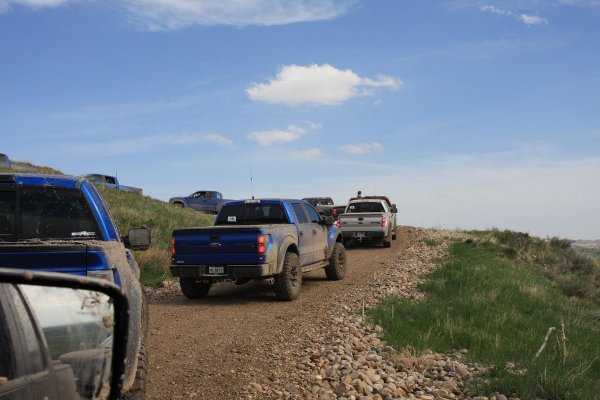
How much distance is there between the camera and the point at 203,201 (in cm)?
3641

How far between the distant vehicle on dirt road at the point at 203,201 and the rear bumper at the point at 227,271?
26278 millimetres

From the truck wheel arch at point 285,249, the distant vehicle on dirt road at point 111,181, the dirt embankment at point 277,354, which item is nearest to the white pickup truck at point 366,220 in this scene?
the dirt embankment at point 277,354

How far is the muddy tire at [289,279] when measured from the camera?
32.9ft

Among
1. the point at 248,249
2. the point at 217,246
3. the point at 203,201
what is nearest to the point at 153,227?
the point at 217,246

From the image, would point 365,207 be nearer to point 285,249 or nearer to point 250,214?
point 250,214

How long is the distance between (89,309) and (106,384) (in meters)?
0.26

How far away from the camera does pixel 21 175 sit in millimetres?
4348

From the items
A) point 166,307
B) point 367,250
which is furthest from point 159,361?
point 367,250

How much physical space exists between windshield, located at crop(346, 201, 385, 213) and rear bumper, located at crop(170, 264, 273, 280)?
12810 millimetres

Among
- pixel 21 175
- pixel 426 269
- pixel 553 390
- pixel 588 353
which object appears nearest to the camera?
pixel 21 175

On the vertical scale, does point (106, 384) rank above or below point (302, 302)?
above

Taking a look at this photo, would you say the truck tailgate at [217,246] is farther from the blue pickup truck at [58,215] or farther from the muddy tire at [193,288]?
the blue pickup truck at [58,215]

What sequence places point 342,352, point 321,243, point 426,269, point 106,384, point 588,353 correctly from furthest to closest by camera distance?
1. point 426,269
2. point 321,243
3. point 588,353
4. point 342,352
5. point 106,384

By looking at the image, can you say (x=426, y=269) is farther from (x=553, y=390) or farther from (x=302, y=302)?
(x=553, y=390)
